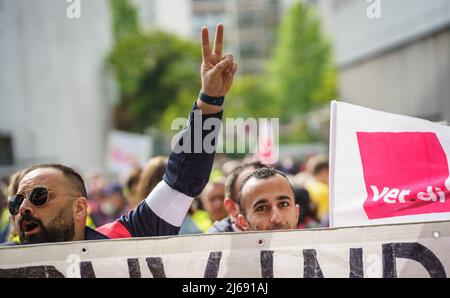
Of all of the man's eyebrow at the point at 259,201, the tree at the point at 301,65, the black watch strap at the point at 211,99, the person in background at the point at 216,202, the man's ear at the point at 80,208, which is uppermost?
the black watch strap at the point at 211,99

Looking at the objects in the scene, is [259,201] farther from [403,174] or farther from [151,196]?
[403,174]

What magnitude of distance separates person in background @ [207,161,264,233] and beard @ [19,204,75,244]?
1.05 metres

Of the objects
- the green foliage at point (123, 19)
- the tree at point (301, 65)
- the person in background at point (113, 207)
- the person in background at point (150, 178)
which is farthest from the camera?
the green foliage at point (123, 19)

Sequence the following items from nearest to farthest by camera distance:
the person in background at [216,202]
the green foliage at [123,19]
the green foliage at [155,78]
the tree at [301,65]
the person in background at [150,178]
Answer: the person in background at [150,178] → the person in background at [216,202] → the green foliage at [155,78] → the tree at [301,65] → the green foliage at [123,19]

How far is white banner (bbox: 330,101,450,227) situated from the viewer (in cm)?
294

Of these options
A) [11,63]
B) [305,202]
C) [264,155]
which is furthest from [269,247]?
[11,63]

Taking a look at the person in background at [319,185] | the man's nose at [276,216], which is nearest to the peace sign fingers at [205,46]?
the man's nose at [276,216]

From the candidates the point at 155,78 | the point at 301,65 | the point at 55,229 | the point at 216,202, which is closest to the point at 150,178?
the point at 216,202

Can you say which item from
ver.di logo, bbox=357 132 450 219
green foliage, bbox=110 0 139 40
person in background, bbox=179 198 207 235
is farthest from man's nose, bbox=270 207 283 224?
green foliage, bbox=110 0 139 40

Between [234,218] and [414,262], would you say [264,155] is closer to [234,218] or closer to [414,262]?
[234,218]

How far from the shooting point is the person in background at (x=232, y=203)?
387cm

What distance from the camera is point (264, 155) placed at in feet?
31.2

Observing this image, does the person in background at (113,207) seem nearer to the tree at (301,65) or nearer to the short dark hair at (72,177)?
the short dark hair at (72,177)

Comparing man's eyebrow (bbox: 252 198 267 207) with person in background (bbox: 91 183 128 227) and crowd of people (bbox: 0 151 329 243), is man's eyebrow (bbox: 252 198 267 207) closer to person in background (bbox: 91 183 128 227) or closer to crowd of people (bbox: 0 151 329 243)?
crowd of people (bbox: 0 151 329 243)
